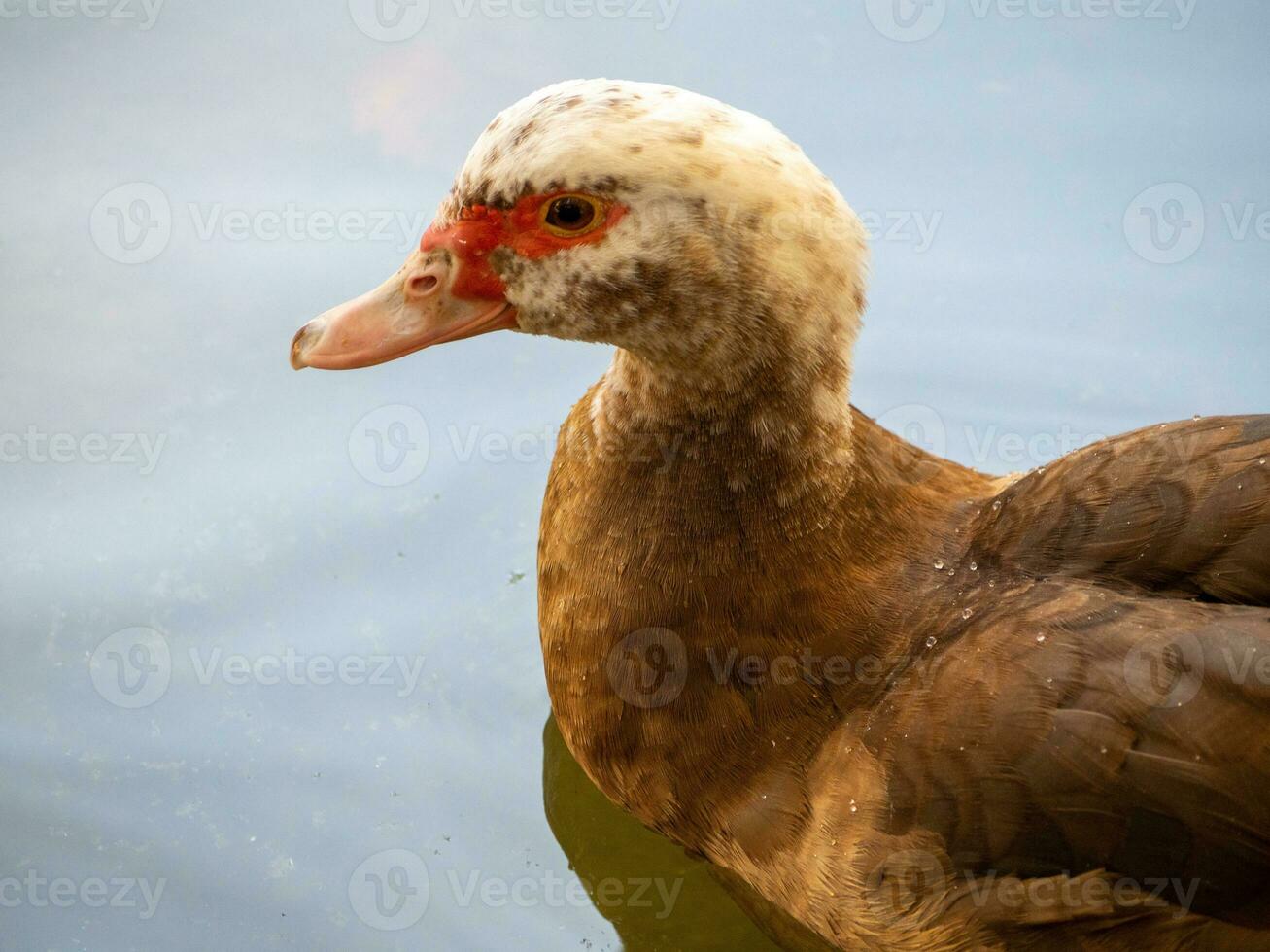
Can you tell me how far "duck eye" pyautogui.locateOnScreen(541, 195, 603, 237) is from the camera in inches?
81.7

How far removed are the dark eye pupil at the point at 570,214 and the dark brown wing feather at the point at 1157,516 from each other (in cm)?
81

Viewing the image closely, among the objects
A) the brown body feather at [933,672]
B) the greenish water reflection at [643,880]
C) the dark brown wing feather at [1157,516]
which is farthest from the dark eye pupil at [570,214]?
the greenish water reflection at [643,880]

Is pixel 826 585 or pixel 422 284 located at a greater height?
pixel 422 284

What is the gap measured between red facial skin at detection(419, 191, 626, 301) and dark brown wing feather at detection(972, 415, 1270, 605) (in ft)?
2.63

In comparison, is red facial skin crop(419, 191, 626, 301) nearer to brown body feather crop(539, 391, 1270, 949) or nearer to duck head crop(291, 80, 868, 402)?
duck head crop(291, 80, 868, 402)

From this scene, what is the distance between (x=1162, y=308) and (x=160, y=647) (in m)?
→ 2.51

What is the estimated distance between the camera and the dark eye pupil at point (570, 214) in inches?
81.8

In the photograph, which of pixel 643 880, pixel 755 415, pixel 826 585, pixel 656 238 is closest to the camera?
pixel 656 238

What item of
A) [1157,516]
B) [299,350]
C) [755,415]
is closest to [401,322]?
[299,350]

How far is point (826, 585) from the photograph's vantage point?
2312 millimetres

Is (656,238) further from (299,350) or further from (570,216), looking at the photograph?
(299,350)

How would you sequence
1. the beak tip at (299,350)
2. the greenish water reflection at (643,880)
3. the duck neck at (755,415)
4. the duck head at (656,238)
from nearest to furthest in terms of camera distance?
the duck head at (656,238) → the duck neck at (755,415) → the beak tip at (299,350) → the greenish water reflection at (643,880)

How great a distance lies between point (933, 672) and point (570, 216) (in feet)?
2.79

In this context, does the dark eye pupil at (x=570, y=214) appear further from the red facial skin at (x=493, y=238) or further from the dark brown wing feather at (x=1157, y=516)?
the dark brown wing feather at (x=1157, y=516)
